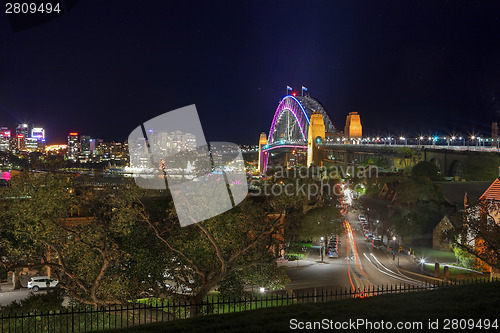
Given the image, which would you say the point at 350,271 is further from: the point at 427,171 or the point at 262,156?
the point at 262,156

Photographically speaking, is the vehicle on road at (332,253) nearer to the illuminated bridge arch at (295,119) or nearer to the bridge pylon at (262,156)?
the illuminated bridge arch at (295,119)

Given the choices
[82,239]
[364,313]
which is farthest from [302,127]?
[364,313]

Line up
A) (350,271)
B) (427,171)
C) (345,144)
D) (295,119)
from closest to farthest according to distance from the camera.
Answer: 1. (350,271)
2. (427,171)
3. (345,144)
4. (295,119)

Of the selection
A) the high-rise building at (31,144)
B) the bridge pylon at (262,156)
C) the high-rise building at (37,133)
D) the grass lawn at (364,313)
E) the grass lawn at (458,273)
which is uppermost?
the high-rise building at (37,133)

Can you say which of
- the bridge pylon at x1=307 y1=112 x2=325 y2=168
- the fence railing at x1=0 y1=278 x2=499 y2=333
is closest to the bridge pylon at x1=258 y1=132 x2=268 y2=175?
the bridge pylon at x1=307 y1=112 x2=325 y2=168

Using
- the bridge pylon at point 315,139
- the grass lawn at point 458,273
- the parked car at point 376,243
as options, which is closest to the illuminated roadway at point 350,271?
the parked car at point 376,243

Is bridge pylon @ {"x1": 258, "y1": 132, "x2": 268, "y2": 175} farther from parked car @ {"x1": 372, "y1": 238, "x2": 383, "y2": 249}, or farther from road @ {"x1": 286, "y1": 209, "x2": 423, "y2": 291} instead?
road @ {"x1": 286, "y1": 209, "x2": 423, "y2": 291}
